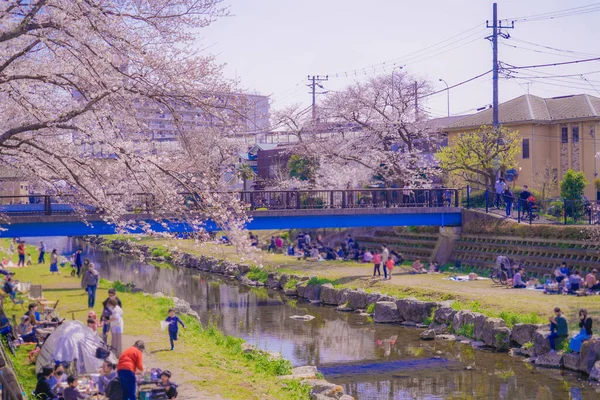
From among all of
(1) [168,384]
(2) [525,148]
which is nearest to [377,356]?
(1) [168,384]

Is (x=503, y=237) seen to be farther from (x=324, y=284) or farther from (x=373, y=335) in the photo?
(x=373, y=335)

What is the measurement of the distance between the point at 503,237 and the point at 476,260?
1674 mm

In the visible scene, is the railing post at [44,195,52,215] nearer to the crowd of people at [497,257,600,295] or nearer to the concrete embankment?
the concrete embankment

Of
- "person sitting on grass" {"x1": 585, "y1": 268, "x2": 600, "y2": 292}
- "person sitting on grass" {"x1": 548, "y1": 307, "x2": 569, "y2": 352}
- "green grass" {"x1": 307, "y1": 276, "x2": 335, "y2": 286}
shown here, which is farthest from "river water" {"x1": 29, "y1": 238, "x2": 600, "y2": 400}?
"person sitting on grass" {"x1": 585, "y1": 268, "x2": 600, "y2": 292}

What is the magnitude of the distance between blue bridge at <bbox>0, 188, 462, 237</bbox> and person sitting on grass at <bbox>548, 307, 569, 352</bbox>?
36.6ft

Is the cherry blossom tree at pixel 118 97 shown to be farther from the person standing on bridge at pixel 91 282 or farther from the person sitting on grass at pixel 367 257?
the person sitting on grass at pixel 367 257

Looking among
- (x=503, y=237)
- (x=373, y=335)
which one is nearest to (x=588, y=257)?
(x=503, y=237)

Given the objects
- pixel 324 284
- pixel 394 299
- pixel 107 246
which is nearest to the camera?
pixel 394 299

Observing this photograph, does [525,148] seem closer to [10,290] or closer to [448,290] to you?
[448,290]

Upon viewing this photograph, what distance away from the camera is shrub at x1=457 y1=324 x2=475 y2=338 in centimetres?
2083

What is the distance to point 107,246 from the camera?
60406 mm

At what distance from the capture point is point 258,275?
35.6 meters

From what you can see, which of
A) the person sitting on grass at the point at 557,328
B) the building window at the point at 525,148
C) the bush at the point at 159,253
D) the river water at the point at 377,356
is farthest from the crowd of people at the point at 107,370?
the building window at the point at 525,148

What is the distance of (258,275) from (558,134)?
2114cm
